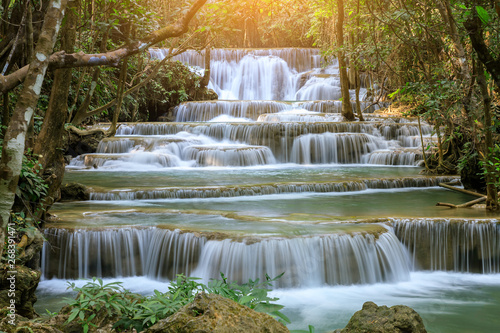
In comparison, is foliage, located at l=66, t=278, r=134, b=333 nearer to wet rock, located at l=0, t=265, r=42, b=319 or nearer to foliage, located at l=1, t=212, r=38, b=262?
wet rock, located at l=0, t=265, r=42, b=319

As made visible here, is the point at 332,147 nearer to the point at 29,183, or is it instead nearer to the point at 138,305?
the point at 29,183

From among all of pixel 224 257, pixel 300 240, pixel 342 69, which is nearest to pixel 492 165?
pixel 300 240

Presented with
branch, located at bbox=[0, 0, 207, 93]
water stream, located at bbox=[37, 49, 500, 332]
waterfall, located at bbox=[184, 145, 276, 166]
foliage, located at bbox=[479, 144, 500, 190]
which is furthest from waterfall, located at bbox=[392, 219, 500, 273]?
waterfall, located at bbox=[184, 145, 276, 166]

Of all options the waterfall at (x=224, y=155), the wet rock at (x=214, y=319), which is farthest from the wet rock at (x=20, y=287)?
the waterfall at (x=224, y=155)

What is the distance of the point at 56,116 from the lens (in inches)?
243

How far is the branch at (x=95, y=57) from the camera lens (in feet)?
12.6

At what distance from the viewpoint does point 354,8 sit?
1527 centimetres

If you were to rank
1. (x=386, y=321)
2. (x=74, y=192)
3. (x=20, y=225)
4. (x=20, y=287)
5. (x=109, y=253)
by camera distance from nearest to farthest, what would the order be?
(x=386, y=321)
(x=20, y=287)
(x=20, y=225)
(x=109, y=253)
(x=74, y=192)

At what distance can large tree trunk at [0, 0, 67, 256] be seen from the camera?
2781mm

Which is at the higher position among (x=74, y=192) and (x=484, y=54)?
(x=484, y=54)

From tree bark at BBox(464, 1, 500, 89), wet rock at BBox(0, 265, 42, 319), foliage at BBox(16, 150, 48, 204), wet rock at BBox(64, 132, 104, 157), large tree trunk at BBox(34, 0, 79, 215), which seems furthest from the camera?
wet rock at BBox(64, 132, 104, 157)

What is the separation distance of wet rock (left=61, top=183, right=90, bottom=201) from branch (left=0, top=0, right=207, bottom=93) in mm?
5522

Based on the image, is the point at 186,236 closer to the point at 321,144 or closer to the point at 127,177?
the point at 127,177

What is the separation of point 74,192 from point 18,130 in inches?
263
